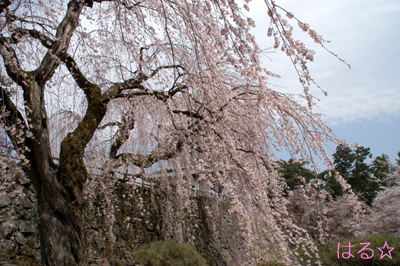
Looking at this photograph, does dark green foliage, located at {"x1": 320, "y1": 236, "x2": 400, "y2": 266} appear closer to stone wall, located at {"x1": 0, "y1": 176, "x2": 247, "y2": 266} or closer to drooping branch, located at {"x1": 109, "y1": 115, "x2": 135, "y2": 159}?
stone wall, located at {"x1": 0, "y1": 176, "x2": 247, "y2": 266}

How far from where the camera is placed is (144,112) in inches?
201

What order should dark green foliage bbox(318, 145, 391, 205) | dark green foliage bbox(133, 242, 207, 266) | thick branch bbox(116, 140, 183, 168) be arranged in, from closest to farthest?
thick branch bbox(116, 140, 183, 168)
dark green foliage bbox(133, 242, 207, 266)
dark green foliage bbox(318, 145, 391, 205)

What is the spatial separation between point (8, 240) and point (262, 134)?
14.1 feet

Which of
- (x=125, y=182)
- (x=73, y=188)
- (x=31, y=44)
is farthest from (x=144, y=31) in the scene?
(x=125, y=182)

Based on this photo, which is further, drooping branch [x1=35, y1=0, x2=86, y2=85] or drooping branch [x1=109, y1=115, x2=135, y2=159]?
drooping branch [x1=109, y1=115, x2=135, y2=159]

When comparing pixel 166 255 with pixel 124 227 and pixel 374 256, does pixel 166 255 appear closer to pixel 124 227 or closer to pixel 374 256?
pixel 124 227

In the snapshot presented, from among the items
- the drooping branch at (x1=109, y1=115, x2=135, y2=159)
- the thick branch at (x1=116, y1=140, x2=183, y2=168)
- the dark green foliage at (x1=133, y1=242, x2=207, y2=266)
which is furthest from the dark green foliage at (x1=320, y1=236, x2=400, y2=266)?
the drooping branch at (x1=109, y1=115, x2=135, y2=159)

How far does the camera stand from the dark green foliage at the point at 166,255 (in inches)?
207

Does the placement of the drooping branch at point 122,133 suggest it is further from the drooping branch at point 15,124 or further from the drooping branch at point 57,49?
the drooping branch at point 15,124

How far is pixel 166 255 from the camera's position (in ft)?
18.0

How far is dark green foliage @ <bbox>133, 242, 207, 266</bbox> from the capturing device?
17.3ft

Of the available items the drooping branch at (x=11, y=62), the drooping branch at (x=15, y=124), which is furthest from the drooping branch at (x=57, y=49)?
the drooping branch at (x=15, y=124)

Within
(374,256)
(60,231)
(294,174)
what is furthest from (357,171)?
(60,231)

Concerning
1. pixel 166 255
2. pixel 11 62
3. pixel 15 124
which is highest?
pixel 11 62
